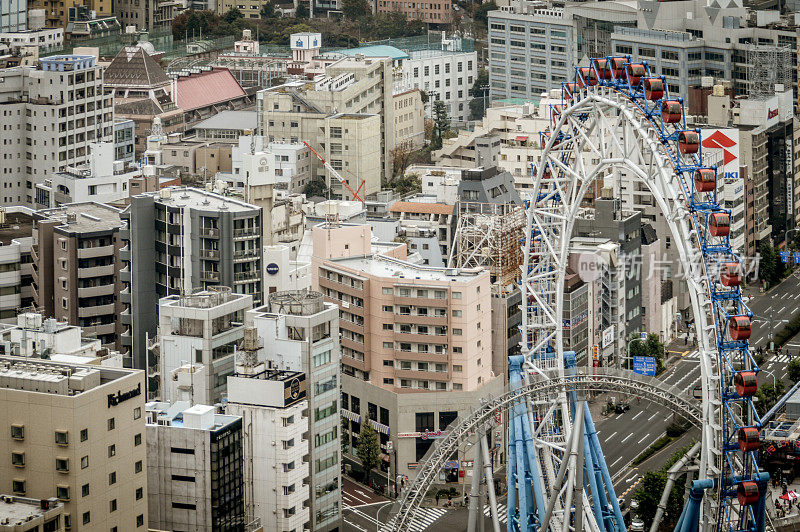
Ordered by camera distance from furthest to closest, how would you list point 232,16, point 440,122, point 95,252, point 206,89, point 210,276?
point 232,16
point 206,89
point 440,122
point 95,252
point 210,276

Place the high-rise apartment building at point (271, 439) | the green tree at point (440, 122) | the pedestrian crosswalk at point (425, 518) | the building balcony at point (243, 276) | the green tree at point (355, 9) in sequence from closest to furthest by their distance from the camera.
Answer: the high-rise apartment building at point (271, 439) → the pedestrian crosswalk at point (425, 518) → the building balcony at point (243, 276) → the green tree at point (440, 122) → the green tree at point (355, 9)

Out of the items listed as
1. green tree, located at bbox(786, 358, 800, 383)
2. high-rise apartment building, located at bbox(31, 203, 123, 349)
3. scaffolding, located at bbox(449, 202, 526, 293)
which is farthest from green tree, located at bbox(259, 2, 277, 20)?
green tree, located at bbox(786, 358, 800, 383)

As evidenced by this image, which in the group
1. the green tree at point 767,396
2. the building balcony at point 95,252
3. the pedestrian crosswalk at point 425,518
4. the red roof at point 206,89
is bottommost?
the pedestrian crosswalk at point 425,518

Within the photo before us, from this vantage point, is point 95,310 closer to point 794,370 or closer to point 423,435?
point 423,435

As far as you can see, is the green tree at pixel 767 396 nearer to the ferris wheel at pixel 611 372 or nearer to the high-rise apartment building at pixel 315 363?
the ferris wheel at pixel 611 372

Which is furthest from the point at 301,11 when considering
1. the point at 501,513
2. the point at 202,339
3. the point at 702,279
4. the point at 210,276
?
the point at 702,279

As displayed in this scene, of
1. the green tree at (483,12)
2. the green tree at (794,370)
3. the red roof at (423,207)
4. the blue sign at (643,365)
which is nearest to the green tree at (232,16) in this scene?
the green tree at (483,12)
